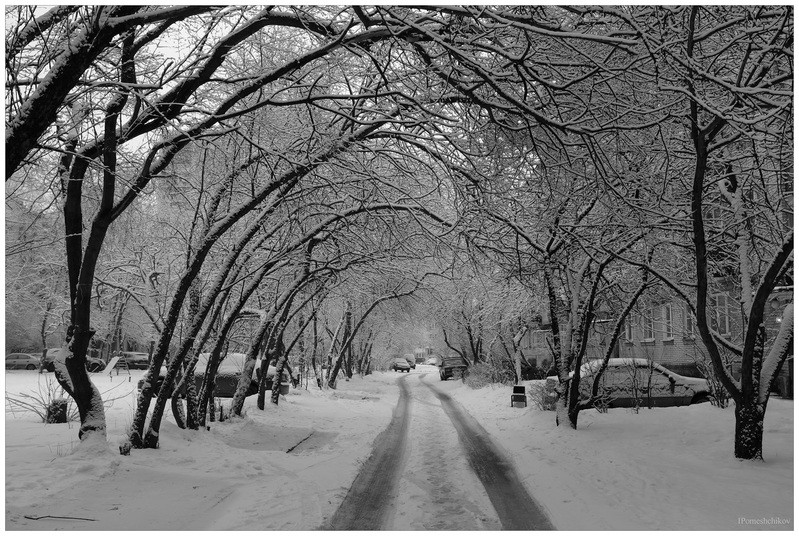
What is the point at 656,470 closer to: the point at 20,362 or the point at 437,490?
the point at 437,490

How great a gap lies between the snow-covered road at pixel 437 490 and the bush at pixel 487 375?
43.9 ft

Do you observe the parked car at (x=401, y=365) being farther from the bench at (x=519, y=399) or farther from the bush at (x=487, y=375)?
the bench at (x=519, y=399)

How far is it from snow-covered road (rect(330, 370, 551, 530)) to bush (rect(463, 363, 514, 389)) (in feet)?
43.9

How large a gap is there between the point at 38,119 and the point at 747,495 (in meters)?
7.50

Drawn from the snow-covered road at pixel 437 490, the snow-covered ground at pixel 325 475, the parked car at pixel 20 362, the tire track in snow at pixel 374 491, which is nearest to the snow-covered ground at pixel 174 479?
the snow-covered ground at pixel 325 475

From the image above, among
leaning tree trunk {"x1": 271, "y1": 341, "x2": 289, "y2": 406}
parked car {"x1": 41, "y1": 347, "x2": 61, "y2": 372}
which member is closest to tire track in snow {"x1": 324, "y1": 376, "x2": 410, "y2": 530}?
parked car {"x1": 41, "y1": 347, "x2": 61, "y2": 372}

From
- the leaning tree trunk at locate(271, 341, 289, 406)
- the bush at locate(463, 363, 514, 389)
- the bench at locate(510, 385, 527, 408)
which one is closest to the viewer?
the bench at locate(510, 385, 527, 408)

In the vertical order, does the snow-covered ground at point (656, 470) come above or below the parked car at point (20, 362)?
above

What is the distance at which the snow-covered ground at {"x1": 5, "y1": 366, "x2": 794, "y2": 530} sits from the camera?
217 inches

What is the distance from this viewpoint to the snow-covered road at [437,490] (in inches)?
220

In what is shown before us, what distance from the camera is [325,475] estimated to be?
764 cm

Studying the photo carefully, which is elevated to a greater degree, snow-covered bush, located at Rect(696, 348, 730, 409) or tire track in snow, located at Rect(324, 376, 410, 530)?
snow-covered bush, located at Rect(696, 348, 730, 409)

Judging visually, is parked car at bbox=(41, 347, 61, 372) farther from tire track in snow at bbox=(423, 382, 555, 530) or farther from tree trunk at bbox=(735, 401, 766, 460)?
tree trunk at bbox=(735, 401, 766, 460)

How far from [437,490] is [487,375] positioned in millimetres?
20016
